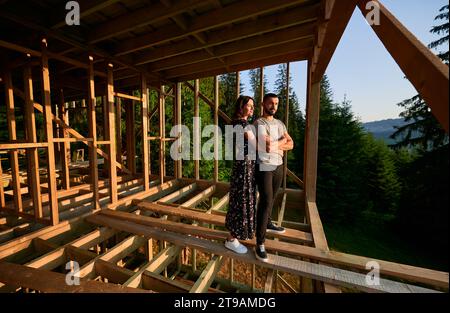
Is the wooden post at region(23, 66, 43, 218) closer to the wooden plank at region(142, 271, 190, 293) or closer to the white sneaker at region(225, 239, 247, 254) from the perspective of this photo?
the wooden plank at region(142, 271, 190, 293)

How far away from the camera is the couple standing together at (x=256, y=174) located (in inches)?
78.6

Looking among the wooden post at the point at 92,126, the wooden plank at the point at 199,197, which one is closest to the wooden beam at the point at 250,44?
the wooden post at the point at 92,126

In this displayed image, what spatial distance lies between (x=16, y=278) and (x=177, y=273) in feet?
14.7

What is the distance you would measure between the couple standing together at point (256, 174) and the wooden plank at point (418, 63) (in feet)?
3.41

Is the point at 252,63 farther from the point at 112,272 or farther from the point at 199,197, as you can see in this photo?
the point at 112,272

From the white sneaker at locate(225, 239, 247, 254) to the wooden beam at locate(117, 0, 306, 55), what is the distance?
2.76m

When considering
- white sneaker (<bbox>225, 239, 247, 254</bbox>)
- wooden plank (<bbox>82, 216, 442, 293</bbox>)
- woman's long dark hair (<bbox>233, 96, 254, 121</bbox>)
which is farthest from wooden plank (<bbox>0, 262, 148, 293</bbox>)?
woman's long dark hair (<bbox>233, 96, 254, 121</bbox>)

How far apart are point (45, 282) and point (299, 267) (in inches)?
90.4

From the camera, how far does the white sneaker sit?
2.18 meters

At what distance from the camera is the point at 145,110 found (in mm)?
4574

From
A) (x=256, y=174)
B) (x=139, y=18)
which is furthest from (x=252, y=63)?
(x=256, y=174)

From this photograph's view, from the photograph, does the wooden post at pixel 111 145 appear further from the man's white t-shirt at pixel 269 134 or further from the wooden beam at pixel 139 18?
the man's white t-shirt at pixel 269 134

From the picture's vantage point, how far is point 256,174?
6.81 feet
